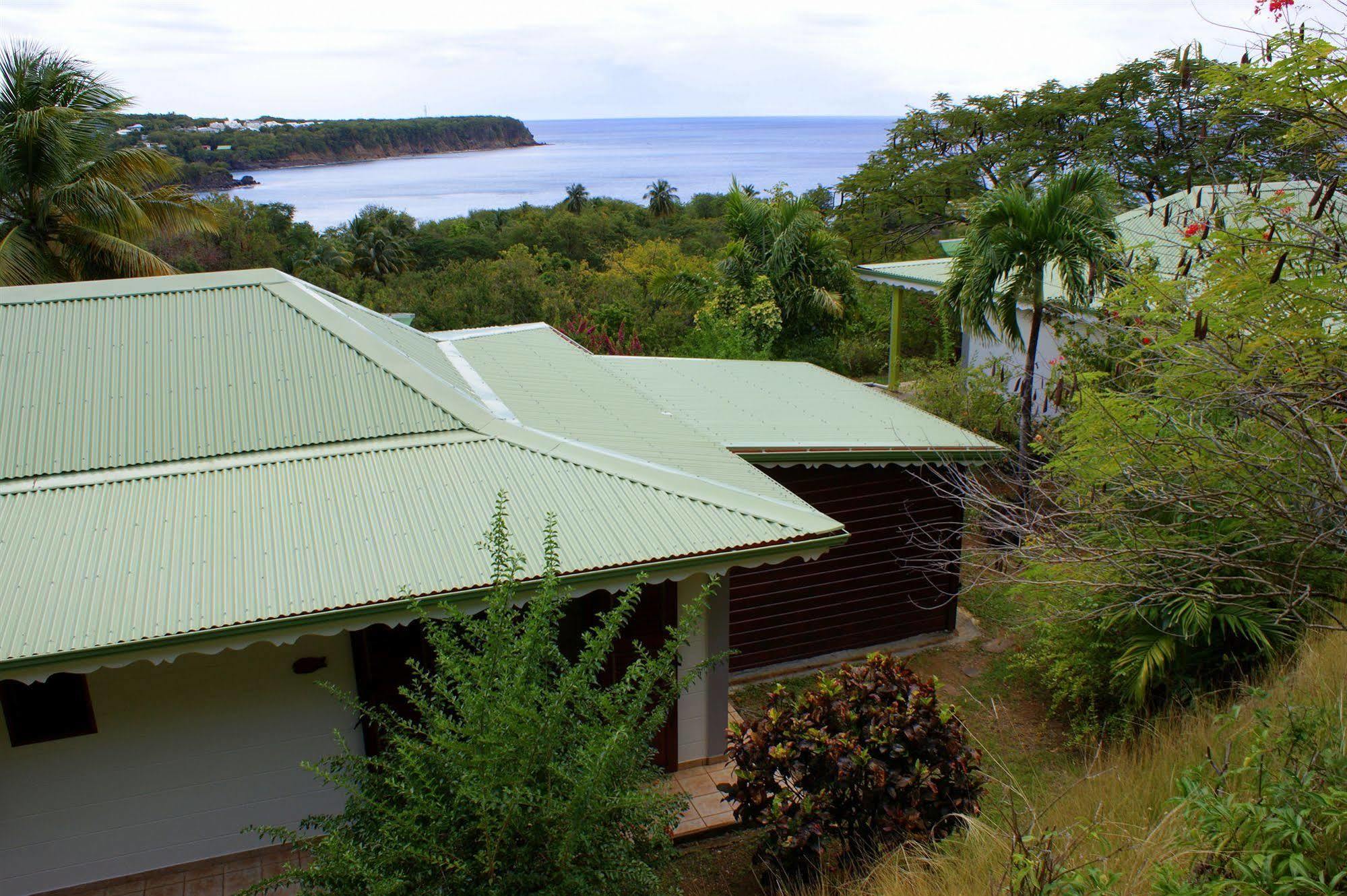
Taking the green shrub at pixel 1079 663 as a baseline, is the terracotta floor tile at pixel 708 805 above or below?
below

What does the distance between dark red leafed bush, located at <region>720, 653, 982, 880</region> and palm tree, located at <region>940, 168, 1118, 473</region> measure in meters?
5.63

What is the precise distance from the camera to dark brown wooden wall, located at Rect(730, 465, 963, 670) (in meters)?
8.92

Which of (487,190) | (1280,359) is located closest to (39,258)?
(1280,359)

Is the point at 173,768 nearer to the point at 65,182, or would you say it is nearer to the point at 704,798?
the point at 704,798

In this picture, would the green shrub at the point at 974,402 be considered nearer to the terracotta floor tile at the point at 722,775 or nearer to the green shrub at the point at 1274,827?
the terracotta floor tile at the point at 722,775

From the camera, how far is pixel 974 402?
13.7 meters

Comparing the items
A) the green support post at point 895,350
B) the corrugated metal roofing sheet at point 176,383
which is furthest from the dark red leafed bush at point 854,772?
the green support post at point 895,350

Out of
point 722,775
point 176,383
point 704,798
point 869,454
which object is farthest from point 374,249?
point 704,798

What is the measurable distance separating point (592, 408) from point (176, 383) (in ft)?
11.2

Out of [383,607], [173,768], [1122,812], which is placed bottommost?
[173,768]

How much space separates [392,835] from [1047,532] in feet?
14.0

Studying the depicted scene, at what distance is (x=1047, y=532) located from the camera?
5.74 m

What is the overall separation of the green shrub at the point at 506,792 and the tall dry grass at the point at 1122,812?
1.36m

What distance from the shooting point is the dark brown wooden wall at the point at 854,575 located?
8922 millimetres
